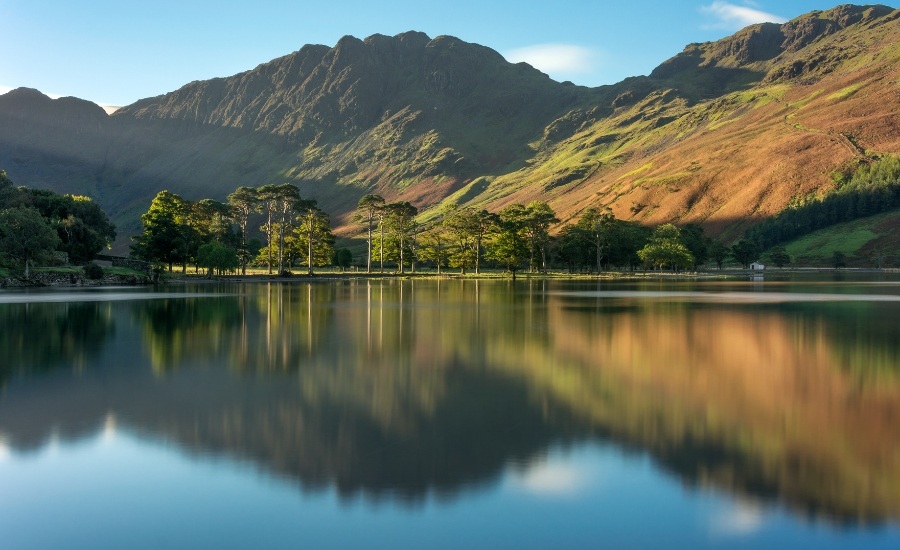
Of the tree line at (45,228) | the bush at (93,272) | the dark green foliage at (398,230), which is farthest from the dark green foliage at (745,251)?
the bush at (93,272)

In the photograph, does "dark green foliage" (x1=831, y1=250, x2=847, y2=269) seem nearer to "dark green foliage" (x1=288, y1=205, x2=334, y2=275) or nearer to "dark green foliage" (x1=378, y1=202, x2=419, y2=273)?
"dark green foliage" (x1=378, y1=202, x2=419, y2=273)

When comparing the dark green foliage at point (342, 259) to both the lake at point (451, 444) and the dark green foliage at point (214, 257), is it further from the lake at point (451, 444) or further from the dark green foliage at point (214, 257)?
the lake at point (451, 444)

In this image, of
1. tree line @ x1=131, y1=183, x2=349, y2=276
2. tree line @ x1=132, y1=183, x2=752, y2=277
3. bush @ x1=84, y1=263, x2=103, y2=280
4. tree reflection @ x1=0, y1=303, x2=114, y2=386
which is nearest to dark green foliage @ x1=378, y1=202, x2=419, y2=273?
tree line @ x1=132, y1=183, x2=752, y2=277

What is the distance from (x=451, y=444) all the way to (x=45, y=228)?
254ft

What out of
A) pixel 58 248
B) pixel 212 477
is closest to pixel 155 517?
pixel 212 477

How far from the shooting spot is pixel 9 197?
9162 centimetres

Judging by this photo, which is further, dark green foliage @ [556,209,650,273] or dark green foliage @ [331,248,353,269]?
dark green foliage @ [331,248,353,269]

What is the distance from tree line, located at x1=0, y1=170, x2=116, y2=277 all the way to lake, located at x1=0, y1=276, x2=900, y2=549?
55.4m

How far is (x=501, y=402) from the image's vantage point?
53.7 ft

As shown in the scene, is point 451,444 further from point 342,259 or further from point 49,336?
point 342,259

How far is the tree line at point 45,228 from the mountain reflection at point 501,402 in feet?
171

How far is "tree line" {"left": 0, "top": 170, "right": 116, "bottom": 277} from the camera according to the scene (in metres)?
73.8

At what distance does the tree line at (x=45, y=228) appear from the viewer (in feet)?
242

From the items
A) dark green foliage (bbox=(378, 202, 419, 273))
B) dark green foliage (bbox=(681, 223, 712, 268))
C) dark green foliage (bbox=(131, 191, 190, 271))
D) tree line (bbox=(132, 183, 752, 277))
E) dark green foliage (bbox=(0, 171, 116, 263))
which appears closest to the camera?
dark green foliage (bbox=(0, 171, 116, 263))
